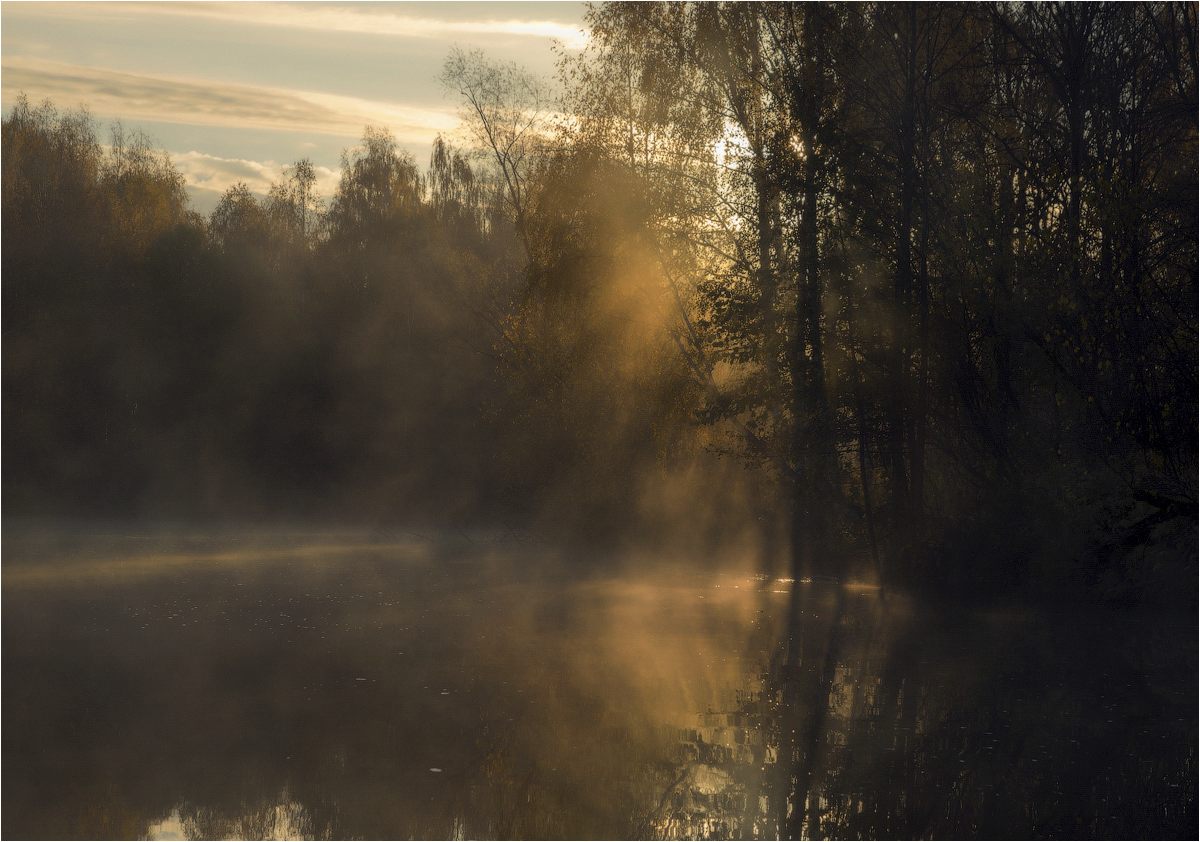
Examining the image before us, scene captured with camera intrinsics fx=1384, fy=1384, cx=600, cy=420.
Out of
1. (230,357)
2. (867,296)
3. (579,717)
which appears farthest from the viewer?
(230,357)

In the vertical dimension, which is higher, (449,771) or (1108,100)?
(1108,100)

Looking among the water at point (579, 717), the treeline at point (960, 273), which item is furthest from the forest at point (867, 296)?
the water at point (579, 717)

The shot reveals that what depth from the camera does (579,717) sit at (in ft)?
35.7

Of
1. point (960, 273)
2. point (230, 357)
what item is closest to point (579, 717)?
point (960, 273)

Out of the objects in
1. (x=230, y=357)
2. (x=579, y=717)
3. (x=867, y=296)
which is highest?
(x=867, y=296)

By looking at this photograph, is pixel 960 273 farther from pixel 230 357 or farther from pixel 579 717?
pixel 230 357

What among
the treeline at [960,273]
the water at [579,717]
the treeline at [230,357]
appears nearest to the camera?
the water at [579,717]

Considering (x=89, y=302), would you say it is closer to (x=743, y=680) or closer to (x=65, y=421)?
(x=65, y=421)

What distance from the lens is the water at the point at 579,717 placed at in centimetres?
827

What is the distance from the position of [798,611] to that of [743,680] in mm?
5163

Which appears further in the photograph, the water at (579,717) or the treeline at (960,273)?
the treeline at (960,273)

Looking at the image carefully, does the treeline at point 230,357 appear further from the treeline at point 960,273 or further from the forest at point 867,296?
the treeline at point 960,273

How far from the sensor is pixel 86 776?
877 cm

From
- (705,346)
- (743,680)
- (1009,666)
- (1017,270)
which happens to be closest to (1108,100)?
(1017,270)
